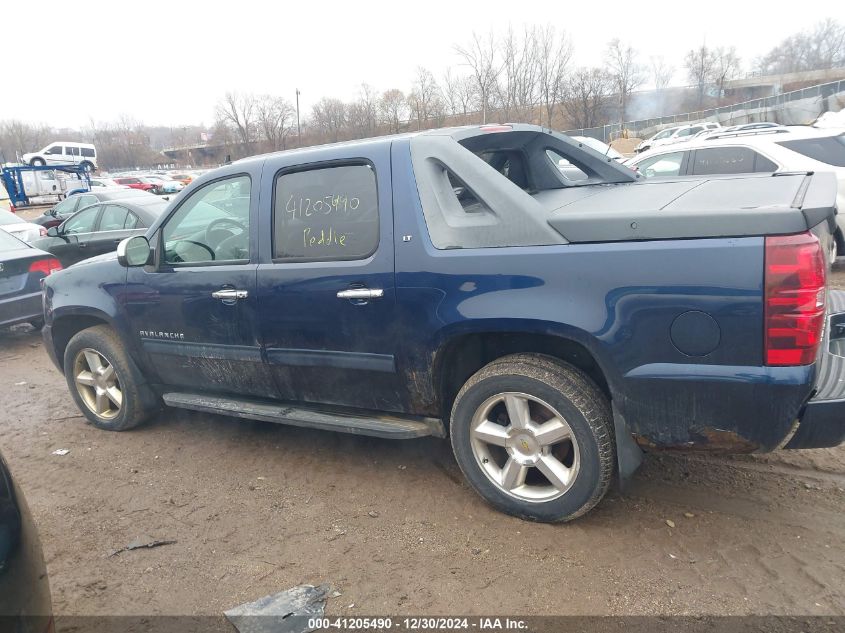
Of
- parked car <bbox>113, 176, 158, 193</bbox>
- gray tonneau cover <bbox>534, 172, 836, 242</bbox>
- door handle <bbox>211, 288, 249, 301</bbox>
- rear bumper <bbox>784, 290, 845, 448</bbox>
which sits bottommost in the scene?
rear bumper <bbox>784, 290, 845, 448</bbox>

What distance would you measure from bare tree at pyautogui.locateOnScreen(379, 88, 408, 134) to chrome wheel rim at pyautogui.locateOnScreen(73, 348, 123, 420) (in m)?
38.0

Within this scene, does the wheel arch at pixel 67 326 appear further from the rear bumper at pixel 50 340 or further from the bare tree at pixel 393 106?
the bare tree at pixel 393 106

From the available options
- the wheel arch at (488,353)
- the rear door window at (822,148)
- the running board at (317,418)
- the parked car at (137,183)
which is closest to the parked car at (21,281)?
the running board at (317,418)

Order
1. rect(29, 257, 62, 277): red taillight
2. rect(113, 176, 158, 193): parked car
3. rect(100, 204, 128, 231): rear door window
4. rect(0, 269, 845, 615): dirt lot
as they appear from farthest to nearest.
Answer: rect(113, 176, 158, 193): parked car → rect(100, 204, 128, 231): rear door window → rect(29, 257, 62, 277): red taillight → rect(0, 269, 845, 615): dirt lot

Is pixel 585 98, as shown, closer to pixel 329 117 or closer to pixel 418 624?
pixel 329 117

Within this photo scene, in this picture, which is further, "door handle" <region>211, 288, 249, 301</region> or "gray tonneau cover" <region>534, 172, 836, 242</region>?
"door handle" <region>211, 288, 249, 301</region>

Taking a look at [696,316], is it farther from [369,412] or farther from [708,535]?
[369,412]

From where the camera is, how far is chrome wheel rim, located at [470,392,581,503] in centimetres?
297

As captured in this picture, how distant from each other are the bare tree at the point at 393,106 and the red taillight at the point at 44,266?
115 ft

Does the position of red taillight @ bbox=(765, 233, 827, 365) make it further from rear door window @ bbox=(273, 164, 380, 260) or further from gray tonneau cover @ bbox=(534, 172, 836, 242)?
rear door window @ bbox=(273, 164, 380, 260)

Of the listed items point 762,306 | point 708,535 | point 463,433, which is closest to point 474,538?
point 463,433

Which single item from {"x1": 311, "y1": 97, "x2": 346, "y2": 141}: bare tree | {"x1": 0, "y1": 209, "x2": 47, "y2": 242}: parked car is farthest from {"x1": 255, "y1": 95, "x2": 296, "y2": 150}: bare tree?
{"x1": 0, "y1": 209, "x2": 47, "y2": 242}: parked car

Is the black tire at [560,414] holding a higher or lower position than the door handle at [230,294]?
lower

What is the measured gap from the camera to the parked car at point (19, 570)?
164 centimetres
